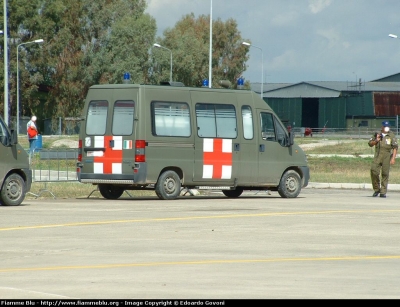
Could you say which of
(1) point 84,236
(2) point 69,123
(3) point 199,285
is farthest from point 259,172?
(2) point 69,123

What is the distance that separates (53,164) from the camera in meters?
25.3

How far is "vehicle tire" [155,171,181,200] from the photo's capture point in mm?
23312

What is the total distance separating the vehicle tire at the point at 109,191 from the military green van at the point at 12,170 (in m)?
3.55

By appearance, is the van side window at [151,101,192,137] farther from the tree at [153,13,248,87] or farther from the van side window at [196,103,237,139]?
the tree at [153,13,248,87]

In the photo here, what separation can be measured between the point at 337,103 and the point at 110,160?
317ft

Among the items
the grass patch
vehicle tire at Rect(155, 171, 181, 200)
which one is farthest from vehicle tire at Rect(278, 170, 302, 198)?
the grass patch

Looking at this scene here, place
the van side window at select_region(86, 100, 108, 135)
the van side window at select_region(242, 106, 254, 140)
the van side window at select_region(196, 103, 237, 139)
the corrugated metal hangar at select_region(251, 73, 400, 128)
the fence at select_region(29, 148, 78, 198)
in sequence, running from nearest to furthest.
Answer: the van side window at select_region(86, 100, 108, 135), the van side window at select_region(196, 103, 237, 139), the van side window at select_region(242, 106, 254, 140), the fence at select_region(29, 148, 78, 198), the corrugated metal hangar at select_region(251, 73, 400, 128)

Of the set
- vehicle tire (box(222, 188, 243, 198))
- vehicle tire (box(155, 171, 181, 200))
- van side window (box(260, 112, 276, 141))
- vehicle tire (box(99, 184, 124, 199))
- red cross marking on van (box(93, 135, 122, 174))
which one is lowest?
vehicle tire (box(222, 188, 243, 198))

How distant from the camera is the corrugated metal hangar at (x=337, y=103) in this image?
115938mm

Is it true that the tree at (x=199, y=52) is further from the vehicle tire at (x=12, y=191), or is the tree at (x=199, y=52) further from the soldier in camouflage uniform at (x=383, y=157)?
the vehicle tire at (x=12, y=191)

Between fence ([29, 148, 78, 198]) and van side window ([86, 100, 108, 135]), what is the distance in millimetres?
1958

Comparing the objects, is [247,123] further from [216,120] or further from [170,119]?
[170,119]

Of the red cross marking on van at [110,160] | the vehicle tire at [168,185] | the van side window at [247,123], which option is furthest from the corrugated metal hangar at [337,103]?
the red cross marking on van at [110,160]

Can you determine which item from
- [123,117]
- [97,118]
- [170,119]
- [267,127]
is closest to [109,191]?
[97,118]
